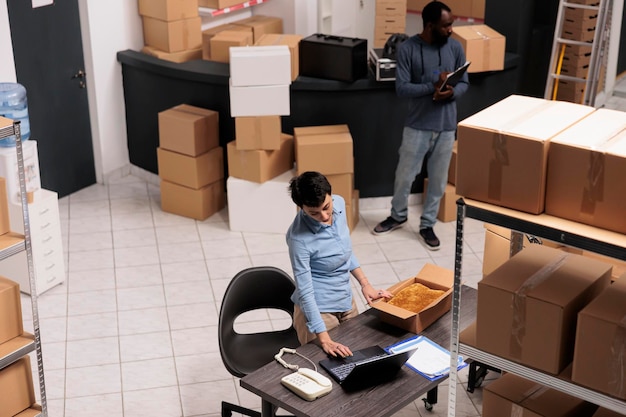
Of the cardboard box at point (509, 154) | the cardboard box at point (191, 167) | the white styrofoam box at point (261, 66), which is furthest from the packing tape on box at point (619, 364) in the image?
the cardboard box at point (191, 167)

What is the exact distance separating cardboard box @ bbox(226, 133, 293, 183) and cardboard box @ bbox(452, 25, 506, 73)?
1583 mm

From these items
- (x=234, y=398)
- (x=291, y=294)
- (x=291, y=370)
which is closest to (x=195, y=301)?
(x=234, y=398)

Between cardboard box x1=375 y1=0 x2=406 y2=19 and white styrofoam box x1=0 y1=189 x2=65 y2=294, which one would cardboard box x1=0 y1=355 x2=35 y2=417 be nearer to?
white styrofoam box x1=0 y1=189 x2=65 y2=294

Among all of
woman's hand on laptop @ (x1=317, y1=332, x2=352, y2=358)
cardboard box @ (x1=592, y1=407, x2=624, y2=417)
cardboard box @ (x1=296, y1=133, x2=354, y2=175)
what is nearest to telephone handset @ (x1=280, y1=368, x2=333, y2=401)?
woman's hand on laptop @ (x1=317, y1=332, x2=352, y2=358)

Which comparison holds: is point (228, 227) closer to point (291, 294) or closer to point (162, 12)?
point (162, 12)

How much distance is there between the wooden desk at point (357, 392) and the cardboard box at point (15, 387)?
112 cm

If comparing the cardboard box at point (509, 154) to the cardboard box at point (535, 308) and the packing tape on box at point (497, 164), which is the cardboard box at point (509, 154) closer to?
the packing tape on box at point (497, 164)

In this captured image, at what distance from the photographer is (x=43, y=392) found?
13.8 feet

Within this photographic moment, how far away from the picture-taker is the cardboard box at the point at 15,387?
405 centimetres

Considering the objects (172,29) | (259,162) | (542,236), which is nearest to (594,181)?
(542,236)

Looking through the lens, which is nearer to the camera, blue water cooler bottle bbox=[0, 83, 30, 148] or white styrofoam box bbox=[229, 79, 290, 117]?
blue water cooler bottle bbox=[0, 83, 30, 148]

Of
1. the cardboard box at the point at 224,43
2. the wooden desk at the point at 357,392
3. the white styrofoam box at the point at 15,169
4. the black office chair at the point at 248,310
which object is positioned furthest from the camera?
the cardboard box at the point at 224,43

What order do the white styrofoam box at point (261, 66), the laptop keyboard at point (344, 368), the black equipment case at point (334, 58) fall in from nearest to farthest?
the laptop keyboard at point (344, 368)
the white styrofoam box at point (261, 66)
the black equipment case at point (334, 58)

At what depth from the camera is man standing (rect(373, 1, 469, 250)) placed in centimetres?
629
